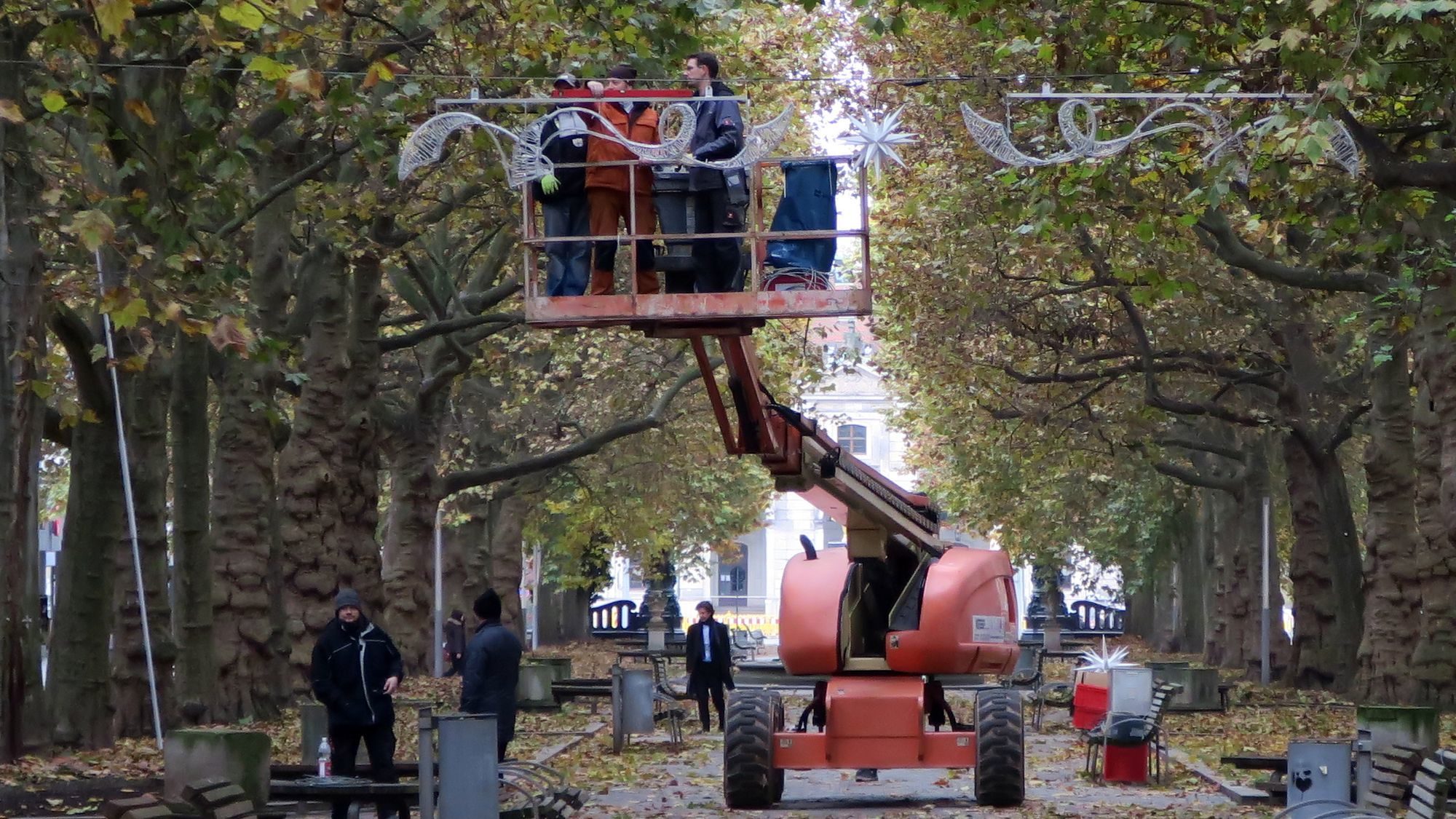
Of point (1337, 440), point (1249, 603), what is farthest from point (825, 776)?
point (1249, 603)

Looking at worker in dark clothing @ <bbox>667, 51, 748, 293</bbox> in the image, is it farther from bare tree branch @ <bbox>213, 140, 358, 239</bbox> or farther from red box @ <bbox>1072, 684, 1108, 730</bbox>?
red box @ <bbox>1072, 684, 1108, 730</bbox>

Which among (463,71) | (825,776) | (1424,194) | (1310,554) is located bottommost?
(825,776)

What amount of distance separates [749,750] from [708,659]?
9438 millimetres

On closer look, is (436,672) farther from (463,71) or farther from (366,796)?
(366,796)

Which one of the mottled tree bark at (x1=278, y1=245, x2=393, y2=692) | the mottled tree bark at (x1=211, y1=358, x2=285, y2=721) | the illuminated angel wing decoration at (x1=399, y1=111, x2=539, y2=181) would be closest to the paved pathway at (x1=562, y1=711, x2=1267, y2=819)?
the mottled tree bark at (x1=211, y1=358, x2=285, y2=721)

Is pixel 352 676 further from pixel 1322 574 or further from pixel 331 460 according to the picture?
pixel 1322 574

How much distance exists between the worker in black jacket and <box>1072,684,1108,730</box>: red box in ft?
37.0

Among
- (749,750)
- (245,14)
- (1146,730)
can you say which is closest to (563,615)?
(1146,730)

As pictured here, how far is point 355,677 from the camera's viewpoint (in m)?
14.4

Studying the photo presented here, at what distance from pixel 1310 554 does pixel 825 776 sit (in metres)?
14.9

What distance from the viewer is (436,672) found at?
3500 centimetres

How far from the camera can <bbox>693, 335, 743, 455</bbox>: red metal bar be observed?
13.8 metres

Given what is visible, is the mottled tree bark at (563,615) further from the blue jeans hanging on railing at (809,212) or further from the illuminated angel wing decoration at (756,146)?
the illuminated angel wing decoration at (756,146)

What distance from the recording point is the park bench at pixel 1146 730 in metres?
19.8
